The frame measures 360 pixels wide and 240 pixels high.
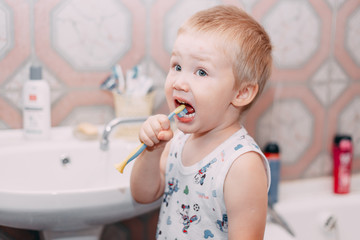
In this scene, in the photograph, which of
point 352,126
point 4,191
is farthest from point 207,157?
point 352,126

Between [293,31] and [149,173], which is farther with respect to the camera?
[293,31]

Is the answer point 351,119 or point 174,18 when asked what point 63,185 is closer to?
point 174,18

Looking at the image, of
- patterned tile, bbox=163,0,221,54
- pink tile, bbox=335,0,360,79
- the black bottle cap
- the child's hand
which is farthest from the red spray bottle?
the child's hand

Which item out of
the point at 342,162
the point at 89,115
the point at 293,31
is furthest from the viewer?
the point at 342,162

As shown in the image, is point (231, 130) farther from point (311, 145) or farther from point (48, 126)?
point (311, 145)

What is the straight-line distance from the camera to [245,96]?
2.56 ft

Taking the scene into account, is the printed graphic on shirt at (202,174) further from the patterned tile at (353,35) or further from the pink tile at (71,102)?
the patterned tile at (353,35)

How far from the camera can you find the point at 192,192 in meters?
0.79

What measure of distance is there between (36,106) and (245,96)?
557mm

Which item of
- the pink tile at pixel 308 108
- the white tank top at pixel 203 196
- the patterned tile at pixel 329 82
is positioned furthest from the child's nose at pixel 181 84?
the patterned tile at pixel 329 82

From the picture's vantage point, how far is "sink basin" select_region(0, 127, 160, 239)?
30.1 inches

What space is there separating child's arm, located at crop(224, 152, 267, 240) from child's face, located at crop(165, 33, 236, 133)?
10cm

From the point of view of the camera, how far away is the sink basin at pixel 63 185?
0.76 m

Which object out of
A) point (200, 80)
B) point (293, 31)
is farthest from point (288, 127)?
point (200, 80)
